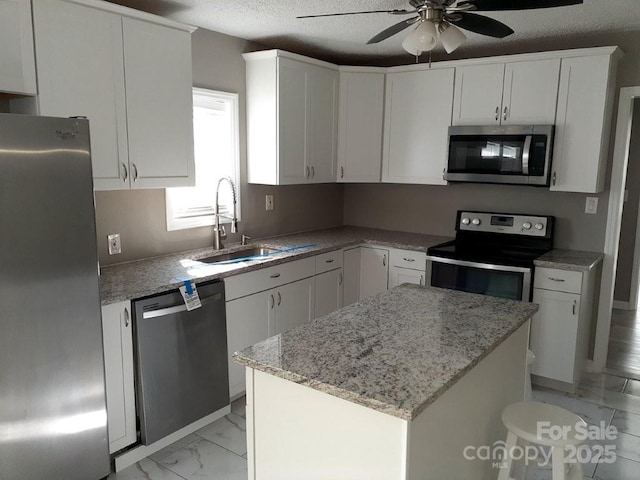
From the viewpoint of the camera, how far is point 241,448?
8.86 ft

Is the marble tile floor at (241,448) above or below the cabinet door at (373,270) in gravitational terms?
below

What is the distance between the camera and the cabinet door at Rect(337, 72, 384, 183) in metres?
4.11

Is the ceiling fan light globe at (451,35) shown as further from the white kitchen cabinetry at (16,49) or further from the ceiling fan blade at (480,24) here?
the white kitchen cabinetry at (16,49)

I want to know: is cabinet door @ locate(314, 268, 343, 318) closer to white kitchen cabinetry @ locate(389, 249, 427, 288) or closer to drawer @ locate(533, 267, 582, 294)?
white kitchen cabinetry @ locate(389, 249, 427, 288)

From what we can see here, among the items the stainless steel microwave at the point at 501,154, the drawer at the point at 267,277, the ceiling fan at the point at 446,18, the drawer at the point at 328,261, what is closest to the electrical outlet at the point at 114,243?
the drawer at the point at 267,277

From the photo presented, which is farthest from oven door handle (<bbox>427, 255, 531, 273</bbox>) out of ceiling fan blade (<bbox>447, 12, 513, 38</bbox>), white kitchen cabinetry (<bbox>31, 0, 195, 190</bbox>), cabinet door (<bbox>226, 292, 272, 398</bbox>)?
white kitchen cabinetry (<bbox>31, 0, 195, 190</bbox>)

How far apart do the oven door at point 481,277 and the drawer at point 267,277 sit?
92 cm

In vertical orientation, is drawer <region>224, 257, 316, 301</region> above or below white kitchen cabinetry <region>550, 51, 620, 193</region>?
below

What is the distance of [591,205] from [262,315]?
2519 mm

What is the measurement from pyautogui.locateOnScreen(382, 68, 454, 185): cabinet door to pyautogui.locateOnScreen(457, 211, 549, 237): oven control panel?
1.35 feet

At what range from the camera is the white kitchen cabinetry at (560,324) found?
10.7 ft

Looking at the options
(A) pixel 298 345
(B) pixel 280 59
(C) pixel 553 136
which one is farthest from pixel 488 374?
(B) pixel 280 59

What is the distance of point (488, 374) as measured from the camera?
6.19ft

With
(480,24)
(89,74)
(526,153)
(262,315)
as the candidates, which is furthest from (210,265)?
(526,153)
